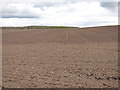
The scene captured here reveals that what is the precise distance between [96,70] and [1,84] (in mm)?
3849

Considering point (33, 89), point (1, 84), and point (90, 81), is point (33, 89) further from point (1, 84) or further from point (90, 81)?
point (90, 81)

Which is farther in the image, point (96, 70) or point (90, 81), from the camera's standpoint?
point (96, 70)

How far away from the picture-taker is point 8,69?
827cm

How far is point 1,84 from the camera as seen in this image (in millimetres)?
6242

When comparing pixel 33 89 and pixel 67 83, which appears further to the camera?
pixel 67 83

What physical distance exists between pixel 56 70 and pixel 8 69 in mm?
2246

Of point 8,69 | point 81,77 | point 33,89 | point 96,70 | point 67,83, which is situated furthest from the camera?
point 8,69

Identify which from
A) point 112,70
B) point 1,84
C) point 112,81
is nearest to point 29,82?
point 1,84

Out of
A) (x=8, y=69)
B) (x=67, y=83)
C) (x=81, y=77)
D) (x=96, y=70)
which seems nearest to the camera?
(x=67, y=83)

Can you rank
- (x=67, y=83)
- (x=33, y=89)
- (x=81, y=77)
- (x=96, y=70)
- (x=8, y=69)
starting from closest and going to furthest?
(x=33, y=89) → (x=67, y=83) → (x=81, y=77) → (x=96, y=70) → (x=8, y=69)

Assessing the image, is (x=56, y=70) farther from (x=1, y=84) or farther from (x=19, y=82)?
(x=1, y=84)

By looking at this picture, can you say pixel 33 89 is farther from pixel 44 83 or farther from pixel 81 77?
pixel 81 77

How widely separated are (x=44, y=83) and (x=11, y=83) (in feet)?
3.83

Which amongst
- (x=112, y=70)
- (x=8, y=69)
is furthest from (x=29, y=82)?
(x=112, y=70)
